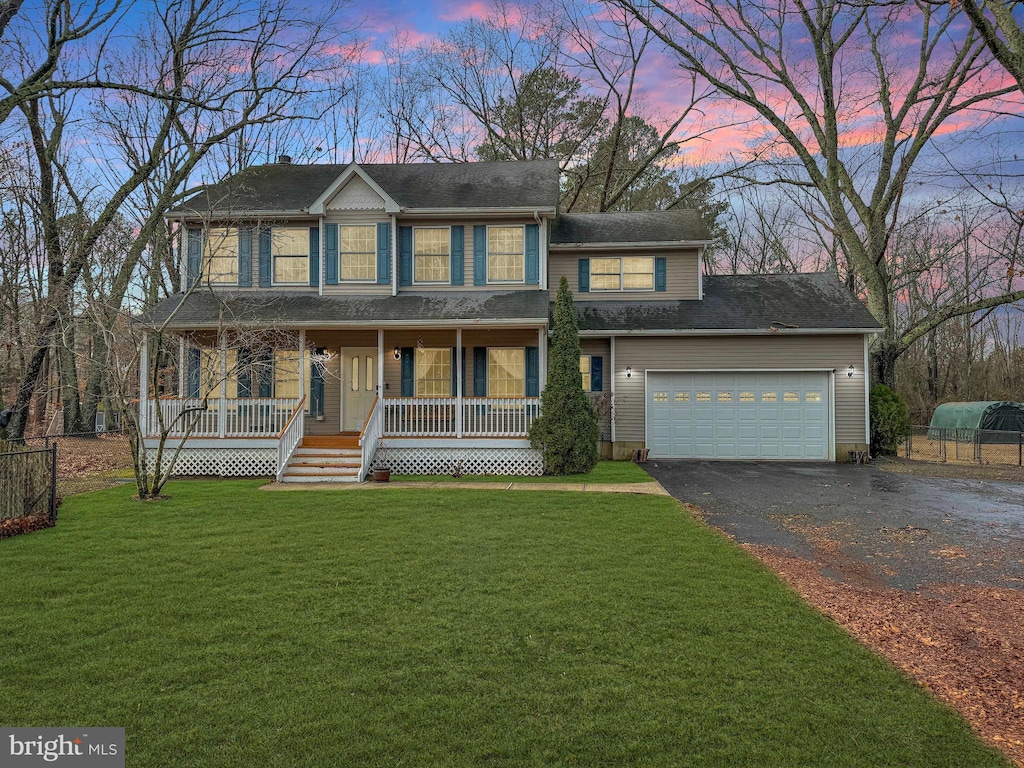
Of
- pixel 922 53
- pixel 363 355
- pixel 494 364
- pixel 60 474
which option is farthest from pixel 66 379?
pixel 922 53

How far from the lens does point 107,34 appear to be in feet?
61.7

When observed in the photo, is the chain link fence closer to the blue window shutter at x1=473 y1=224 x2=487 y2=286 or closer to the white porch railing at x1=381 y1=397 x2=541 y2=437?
the white porch railing at x1=381 y1=397 x2=541 y2=437

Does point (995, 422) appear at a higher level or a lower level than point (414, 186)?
lower

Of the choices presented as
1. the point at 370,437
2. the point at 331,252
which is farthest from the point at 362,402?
the point at 331,252

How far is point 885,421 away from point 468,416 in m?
11.9

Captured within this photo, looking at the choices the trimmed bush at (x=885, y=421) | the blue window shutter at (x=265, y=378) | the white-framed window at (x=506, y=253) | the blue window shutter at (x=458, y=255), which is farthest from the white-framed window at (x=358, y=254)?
the trimmed bush at (x=885, y=421)

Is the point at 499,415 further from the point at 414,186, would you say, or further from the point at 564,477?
the point at 414,186

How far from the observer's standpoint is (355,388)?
15797mm

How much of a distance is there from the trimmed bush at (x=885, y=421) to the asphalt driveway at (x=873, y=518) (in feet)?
8.74

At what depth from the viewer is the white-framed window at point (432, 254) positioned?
15844mm

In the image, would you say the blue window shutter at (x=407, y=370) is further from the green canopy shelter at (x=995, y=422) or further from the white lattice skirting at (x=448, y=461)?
the green canopy shelter at (x=995, y=422)

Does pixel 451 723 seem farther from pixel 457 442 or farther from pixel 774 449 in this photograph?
pixel 774 449

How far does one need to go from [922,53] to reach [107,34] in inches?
1071

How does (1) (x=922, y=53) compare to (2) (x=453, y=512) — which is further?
(1) (x=922, y=53)
